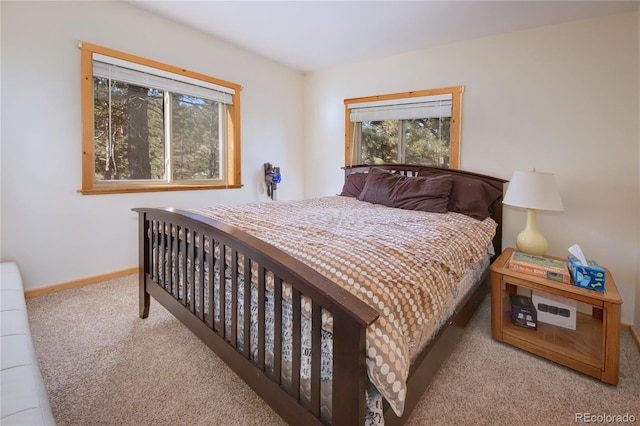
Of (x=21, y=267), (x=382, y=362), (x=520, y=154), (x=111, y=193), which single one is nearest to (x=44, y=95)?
(x=111, y=193)

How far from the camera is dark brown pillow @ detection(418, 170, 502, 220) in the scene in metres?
2.35

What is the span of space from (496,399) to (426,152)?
239 centimetres

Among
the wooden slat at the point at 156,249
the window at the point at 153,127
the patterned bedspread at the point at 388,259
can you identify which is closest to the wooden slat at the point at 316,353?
the patterned bedspread at the point at 388,259

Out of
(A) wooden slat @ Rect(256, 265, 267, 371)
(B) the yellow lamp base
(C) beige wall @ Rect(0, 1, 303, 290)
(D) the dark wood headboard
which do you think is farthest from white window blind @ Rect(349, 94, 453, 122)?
(A) wooden slat @ Rect(256, 265, 267, 371)

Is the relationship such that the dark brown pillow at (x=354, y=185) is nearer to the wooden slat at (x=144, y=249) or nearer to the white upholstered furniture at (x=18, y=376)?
the wooden slat at (x=144, y=249)

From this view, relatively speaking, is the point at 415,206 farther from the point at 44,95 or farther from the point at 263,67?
the point at 44,95

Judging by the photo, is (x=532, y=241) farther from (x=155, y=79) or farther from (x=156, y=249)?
(x=155, y=79)

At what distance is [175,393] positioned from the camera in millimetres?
1357

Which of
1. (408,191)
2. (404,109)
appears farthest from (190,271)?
(404,109)

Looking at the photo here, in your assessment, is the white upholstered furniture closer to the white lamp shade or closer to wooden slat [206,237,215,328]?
wooden slat [206,237,215,328]

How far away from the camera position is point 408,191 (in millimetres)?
2561

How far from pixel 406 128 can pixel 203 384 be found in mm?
3005

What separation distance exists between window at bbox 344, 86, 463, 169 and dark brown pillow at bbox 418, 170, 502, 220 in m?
0.48

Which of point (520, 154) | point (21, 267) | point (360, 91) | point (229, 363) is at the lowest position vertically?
point (229, 363)
